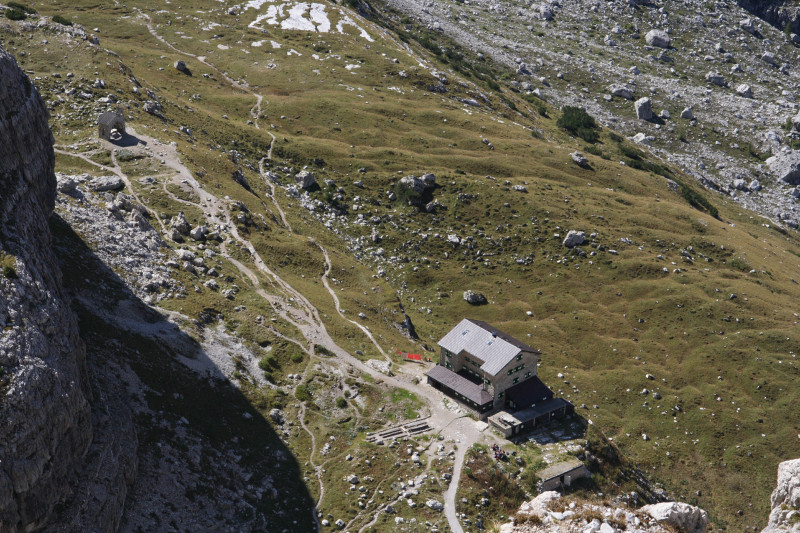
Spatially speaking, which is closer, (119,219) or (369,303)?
(119,219)

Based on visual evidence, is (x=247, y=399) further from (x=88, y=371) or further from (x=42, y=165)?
(x=42, y=165)

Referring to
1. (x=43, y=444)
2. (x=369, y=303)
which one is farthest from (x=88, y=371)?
(x=369, y=303)

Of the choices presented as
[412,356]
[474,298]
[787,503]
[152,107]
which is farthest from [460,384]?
[152,107]

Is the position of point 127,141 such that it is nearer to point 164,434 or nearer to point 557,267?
point 164,434

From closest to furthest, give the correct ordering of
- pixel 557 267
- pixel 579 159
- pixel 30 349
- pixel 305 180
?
pixel 30 349 < pixel 557 267 < pixel 305 180 < pixel 579 159

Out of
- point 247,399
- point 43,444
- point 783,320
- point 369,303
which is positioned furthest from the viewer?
point 783,320

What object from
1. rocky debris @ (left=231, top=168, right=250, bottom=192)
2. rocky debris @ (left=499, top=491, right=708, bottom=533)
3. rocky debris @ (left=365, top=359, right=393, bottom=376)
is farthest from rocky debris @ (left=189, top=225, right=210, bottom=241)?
rocky debris @ (left=499, top=491, right=708, bottom=533)

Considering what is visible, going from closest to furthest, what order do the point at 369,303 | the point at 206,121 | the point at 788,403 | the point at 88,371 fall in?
the point at 88,371 < the point at 788,403 < the point at 369,303 < the point at 206,121
